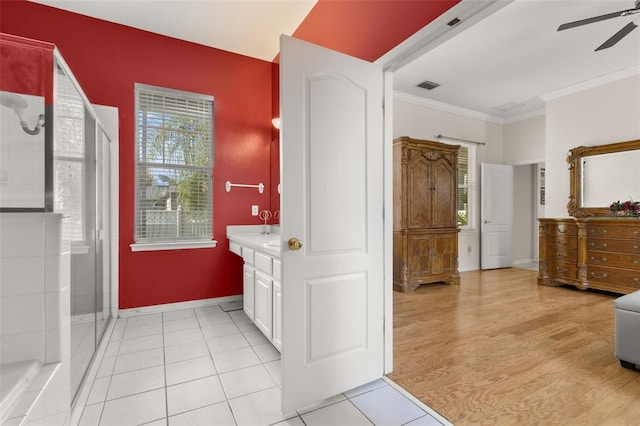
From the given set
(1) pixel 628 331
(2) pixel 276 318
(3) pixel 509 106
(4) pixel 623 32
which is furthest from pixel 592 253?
(2) pixel 276 318

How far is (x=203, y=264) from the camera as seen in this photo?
3500 millimetres

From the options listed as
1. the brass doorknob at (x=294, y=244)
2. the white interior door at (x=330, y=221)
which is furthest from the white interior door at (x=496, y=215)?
the brass doorknob at (x=294, y=244)

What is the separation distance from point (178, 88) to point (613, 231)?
5.82m

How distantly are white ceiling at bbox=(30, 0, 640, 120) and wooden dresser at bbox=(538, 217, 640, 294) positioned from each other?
210cm

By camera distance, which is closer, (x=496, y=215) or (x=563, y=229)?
(x=563, y=229)

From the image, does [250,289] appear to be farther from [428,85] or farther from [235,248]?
[428,85]

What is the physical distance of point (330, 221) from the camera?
69.9 inches

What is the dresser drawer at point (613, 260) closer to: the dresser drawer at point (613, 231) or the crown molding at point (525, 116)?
the dresser drawer at point (613, 231)

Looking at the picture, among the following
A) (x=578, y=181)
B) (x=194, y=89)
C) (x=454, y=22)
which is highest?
(x=194, y=89)

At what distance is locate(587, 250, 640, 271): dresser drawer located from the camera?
12.2 feet

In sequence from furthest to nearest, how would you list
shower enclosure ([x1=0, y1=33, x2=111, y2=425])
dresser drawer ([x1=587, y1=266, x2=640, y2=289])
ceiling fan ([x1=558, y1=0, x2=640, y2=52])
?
dresser drawer ([x1=587, y1=266, x2=640, y2=289]) → ceiling fan ([x1=558, y1=0, x2=640, y2=52]) → shower enclosure ([x1=0, y1=33, x2=111, y2=425])

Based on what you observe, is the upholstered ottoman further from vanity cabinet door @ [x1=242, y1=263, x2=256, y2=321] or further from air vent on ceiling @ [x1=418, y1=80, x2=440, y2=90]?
air vent on ceiling @ [x1=418, y1=80, x2=440, y2=90]

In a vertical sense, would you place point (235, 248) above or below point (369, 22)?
below

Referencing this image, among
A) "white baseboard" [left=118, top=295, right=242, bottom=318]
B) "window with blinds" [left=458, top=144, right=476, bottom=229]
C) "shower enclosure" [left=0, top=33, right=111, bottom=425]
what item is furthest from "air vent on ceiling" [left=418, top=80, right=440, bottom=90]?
"shower enclosure" [left=0, top=33, right=111, bottom=425]
